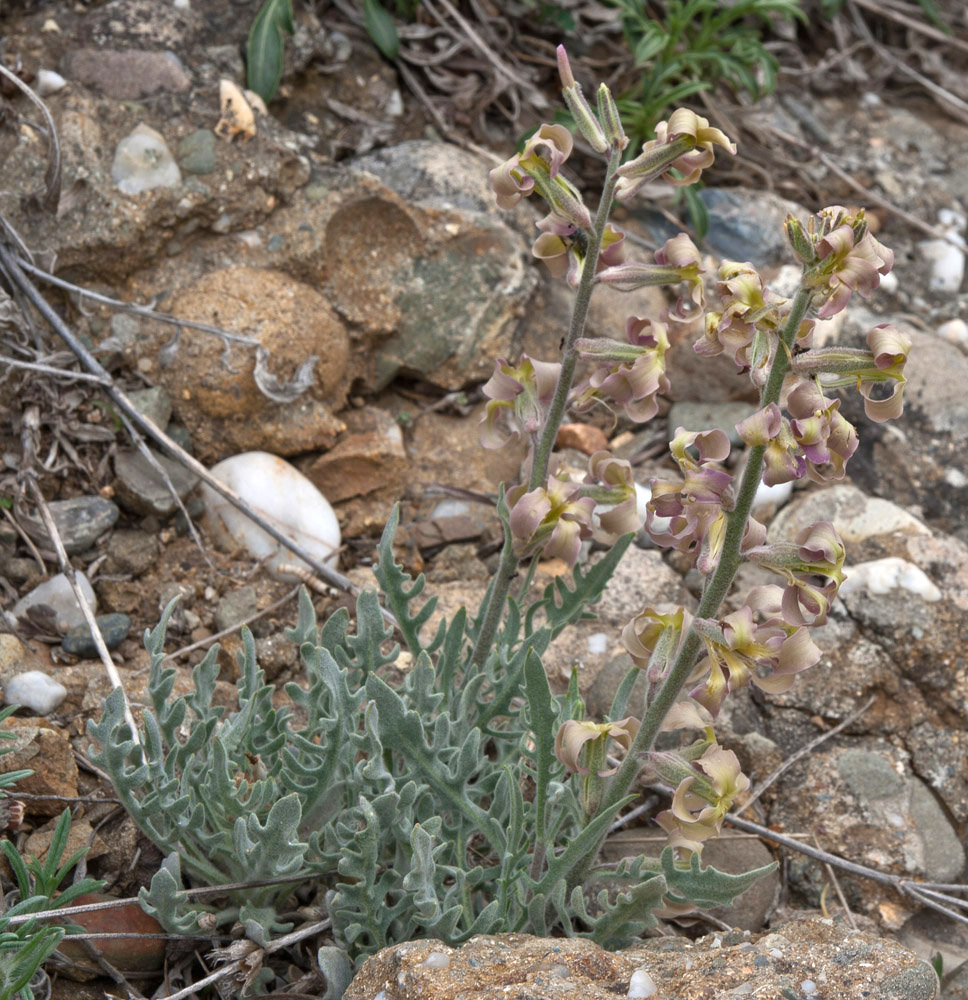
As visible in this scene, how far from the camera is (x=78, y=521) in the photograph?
115 inches

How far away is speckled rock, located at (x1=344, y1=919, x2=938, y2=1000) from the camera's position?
5.65ft

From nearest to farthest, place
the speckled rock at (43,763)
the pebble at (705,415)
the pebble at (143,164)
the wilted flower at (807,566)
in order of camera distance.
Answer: the wilted flower at (807,566), the speckled rock at (43,763), the pebble at (143,164), the pebble at (705,415)

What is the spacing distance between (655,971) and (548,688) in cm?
51

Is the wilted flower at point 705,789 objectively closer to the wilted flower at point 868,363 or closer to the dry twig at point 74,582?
the wilted flower at point 868,363

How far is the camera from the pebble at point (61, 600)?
9.14ft

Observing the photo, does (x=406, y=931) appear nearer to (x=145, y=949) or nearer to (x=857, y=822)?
(x=145, y=949)

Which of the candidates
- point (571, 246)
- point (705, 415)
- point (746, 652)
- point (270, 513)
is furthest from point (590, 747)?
point (705, 415)

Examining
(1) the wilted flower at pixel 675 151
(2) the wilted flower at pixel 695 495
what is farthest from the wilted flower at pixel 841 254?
(1) the wilted flower at pixel 675 151

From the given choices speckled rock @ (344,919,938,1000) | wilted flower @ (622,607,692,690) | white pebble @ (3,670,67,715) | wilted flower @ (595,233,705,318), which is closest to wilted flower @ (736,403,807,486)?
wilted flower @ (622,607,692,690)

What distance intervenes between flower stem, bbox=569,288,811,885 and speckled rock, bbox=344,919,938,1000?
0.92 feet

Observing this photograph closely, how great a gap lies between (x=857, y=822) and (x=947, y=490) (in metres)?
1.31

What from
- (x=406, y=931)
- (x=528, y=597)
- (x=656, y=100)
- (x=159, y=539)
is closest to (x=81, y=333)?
(x=159, y=539)

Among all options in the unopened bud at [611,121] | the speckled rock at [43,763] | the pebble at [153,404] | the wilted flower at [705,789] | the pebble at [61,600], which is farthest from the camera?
the pebble at [153,404]

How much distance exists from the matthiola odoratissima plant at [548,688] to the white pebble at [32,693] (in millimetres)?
327
